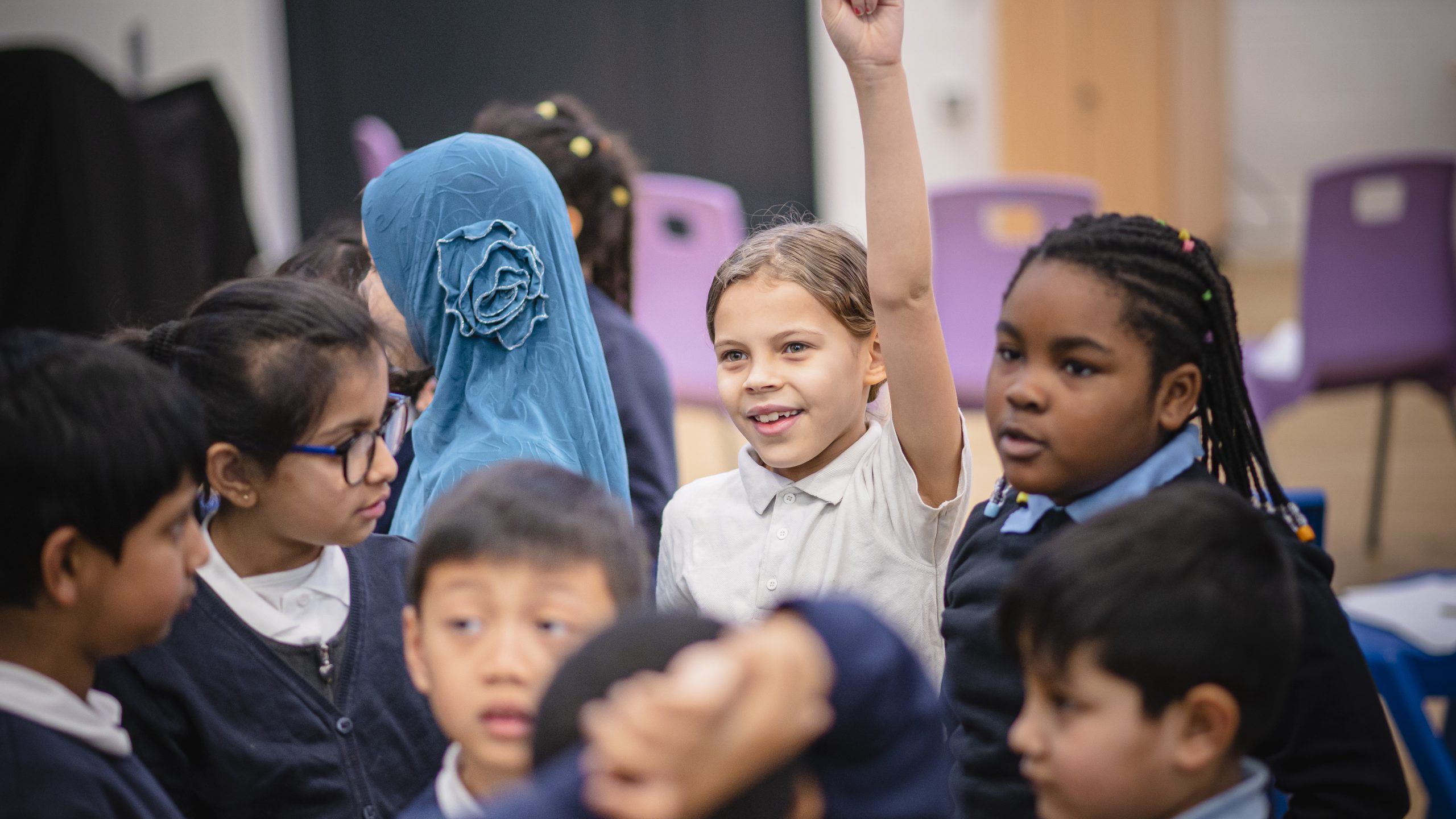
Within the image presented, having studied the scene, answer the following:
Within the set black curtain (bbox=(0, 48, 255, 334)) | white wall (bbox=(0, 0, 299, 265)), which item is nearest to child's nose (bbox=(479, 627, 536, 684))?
black curtain (bbox=(0, 48, 255, 334))

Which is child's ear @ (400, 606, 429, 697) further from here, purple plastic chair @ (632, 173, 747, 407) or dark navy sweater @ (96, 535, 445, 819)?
purple plastic chair @ (632, 173, 747, 407)

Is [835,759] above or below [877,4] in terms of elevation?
below

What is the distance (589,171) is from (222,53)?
16.2 ft

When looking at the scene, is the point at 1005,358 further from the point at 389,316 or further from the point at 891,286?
the point at 389,316

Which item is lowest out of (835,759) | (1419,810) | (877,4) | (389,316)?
(1419,810)

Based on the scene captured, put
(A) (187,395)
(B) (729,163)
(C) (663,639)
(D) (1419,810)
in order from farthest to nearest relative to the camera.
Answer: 1. (B) (729,163)
2. (D) (1419,810)
3. (A) (187,395)
4. (C) (663,639)

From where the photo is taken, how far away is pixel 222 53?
6.52m

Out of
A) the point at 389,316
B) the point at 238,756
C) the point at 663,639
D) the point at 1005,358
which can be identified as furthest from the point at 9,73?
the point at 663,639

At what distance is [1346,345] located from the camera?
3645 millimetres

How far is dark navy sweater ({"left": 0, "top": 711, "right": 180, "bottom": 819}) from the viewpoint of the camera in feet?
3.16

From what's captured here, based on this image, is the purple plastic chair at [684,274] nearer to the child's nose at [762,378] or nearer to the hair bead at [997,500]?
the child's nose at [762,378]

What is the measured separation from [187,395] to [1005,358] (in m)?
0.75

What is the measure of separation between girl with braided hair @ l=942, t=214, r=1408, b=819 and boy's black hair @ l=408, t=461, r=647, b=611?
0.40 meters

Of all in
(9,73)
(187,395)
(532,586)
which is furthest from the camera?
(9,73)
